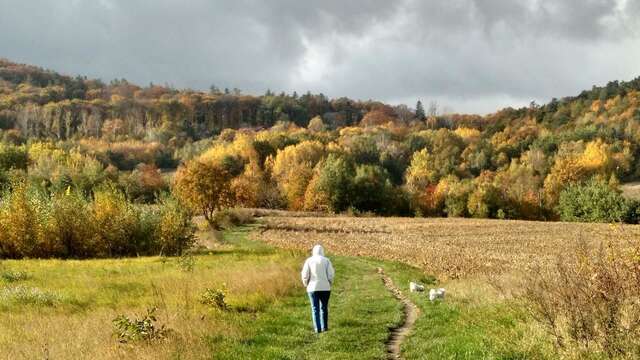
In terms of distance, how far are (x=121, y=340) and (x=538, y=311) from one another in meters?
9.21

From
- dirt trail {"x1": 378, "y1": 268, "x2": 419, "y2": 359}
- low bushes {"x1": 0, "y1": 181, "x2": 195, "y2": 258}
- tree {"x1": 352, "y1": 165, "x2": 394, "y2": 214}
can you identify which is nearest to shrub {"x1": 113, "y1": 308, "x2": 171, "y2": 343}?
dirt trail {"x1": 378, "y1": 268, "x2": 419, "y2": 359}

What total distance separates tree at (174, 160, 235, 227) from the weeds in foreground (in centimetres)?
6027

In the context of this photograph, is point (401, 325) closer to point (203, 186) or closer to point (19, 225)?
point (19, 225)

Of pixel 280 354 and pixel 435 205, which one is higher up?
pixel 280 354

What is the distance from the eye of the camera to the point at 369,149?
522 feet

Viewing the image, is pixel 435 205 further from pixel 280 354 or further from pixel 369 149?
pixel 280 354

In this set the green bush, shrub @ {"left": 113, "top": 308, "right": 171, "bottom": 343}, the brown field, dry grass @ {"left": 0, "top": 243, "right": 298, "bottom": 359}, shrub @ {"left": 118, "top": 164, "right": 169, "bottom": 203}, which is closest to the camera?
dry grass @ {"left": 0, "top": 243, "right": 298, "bottom": 359}

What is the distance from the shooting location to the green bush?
298 feet

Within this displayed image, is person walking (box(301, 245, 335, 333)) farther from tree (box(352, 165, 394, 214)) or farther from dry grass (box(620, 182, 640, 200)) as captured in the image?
dry grass (box(620, 182, 640, 200))

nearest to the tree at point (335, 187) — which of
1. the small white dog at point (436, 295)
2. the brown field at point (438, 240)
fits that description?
the brown field at point (438, 240)

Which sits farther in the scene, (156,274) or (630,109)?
(630,109)

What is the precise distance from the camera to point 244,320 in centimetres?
1691

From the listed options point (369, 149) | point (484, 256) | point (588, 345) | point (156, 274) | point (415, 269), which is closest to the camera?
point (588, 345)

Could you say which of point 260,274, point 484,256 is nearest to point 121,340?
point 260,274
